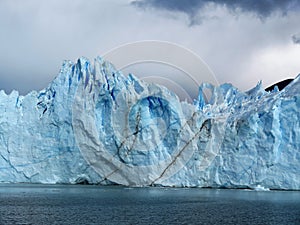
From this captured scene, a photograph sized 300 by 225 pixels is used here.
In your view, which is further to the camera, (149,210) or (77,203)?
(77,203)

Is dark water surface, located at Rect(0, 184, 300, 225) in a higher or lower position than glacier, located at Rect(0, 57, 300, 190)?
lower

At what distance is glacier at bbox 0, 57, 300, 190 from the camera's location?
28.5 m

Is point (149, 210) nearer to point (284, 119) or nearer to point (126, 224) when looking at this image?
point (126, 224)

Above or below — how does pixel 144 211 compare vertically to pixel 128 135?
below

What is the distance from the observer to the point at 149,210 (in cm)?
1823

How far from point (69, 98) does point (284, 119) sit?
15.7 m

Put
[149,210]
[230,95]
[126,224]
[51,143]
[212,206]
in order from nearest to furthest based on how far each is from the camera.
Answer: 1. [126,224]
2. [149,210]
3. [212,206]
4. [51,143]
5. [230,95]

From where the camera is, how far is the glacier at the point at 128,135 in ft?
93.4

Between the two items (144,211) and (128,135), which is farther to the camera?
(128,135)

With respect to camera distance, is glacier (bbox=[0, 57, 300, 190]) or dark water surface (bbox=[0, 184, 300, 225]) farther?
glacier (bbox=[0, 57, 300, 190])

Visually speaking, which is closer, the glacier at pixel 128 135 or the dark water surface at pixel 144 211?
the dark water surface at pixel 144 211

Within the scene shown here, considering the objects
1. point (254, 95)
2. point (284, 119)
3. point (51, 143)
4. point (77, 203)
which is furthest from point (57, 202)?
point (254, 95)

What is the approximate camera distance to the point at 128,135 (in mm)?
31062

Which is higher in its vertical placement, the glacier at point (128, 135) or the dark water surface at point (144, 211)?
the glacier at point (128, 135)
